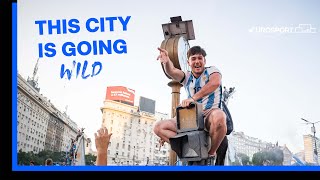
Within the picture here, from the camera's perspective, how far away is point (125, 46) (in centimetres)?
471

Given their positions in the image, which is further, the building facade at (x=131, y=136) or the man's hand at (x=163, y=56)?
the man's hand at (x=163, y=56)

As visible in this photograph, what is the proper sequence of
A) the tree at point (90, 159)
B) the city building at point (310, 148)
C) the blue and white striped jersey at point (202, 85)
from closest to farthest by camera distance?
1. the city building at point (310, 148)
2. the blue and white striped jersey at point (202, 85)
3. the tree at point (90, 159)

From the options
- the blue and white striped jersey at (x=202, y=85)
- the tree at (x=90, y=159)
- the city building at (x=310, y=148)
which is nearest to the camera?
the city building at (x=310, y=148)

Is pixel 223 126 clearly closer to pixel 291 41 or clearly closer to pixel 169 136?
pixel 169 136

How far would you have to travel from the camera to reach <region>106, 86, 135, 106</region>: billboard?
182 inches

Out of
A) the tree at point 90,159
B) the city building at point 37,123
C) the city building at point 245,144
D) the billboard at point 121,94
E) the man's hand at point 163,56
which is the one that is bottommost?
the tree at point 90,159

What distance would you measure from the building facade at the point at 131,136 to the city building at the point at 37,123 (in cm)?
47

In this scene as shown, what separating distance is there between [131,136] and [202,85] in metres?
1.05

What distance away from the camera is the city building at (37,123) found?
4.65 meters

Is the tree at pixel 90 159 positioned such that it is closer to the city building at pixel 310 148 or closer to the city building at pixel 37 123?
the city building at pixel 37 123

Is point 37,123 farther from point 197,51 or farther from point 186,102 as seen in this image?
point 197,51

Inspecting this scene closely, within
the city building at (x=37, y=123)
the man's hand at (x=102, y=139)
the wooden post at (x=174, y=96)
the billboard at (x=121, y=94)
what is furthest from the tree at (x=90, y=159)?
the wooden post at (x=174, y=96)
